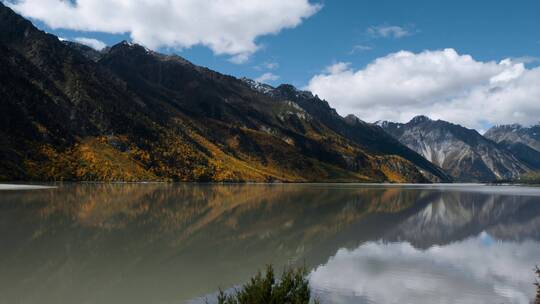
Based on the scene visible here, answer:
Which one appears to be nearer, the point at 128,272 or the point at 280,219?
the point at 128,272

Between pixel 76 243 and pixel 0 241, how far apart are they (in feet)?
16.8

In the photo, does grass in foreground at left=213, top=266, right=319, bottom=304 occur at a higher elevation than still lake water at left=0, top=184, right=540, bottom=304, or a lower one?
higher

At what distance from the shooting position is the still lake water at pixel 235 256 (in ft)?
72.7

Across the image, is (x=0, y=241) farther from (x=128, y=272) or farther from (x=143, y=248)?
(x=128, y=272)

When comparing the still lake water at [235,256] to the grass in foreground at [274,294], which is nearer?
the grass in foreground at [274,294]

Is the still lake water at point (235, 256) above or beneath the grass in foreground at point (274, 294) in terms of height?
beneath

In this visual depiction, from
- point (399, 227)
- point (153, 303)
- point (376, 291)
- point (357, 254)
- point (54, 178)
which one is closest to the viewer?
point (153, 303)

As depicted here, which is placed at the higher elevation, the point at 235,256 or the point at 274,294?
the point at 274,294

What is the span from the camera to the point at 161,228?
4378 centimetres

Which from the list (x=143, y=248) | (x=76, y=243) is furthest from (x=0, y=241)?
(x=143, y=248)

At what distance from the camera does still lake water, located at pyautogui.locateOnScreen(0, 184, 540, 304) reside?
22.2 metres

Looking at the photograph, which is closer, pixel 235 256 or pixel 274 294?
pixel 274 294

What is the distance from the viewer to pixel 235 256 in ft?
104

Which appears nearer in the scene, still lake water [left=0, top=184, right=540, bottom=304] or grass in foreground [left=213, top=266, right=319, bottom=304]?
grass in foreground [left=213, top=266, right=319, bottom=304]
